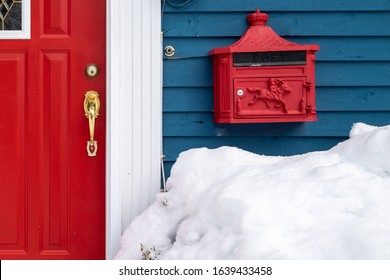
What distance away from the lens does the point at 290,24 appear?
9.96 feet

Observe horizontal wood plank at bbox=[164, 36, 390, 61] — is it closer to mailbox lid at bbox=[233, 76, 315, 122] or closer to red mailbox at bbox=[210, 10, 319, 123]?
red mailbox at bbox=[210, 10, 319, 123]

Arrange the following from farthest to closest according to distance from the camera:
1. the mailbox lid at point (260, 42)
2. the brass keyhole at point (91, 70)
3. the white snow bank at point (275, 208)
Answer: the brass keyhole at point (91, 70) < the mailbox lid at point (260, 42) < the white snow bank at point (275, 208)

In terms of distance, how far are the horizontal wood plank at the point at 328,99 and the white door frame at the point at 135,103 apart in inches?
4.1

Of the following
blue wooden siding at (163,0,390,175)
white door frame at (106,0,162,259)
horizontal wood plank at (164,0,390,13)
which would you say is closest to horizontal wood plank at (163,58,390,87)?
blue wooden siding at (163,0,390,175)

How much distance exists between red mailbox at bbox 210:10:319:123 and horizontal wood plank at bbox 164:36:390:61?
0.50ft

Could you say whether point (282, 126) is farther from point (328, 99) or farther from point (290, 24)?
point (290, 24)

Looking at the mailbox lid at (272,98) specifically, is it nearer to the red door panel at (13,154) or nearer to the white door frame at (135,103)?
the white door frame at (135,103)

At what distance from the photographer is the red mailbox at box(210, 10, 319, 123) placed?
288 cm

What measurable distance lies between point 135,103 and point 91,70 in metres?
0.31

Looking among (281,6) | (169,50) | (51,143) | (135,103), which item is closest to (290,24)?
(281,6)

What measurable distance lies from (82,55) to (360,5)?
162 centimetres

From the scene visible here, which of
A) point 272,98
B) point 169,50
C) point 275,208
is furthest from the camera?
point 169,50

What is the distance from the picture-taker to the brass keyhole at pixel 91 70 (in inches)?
118

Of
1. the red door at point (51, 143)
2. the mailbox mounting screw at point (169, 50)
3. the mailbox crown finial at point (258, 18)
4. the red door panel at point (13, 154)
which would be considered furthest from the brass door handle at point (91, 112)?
the mailbox crown finial at point (258, 18)
